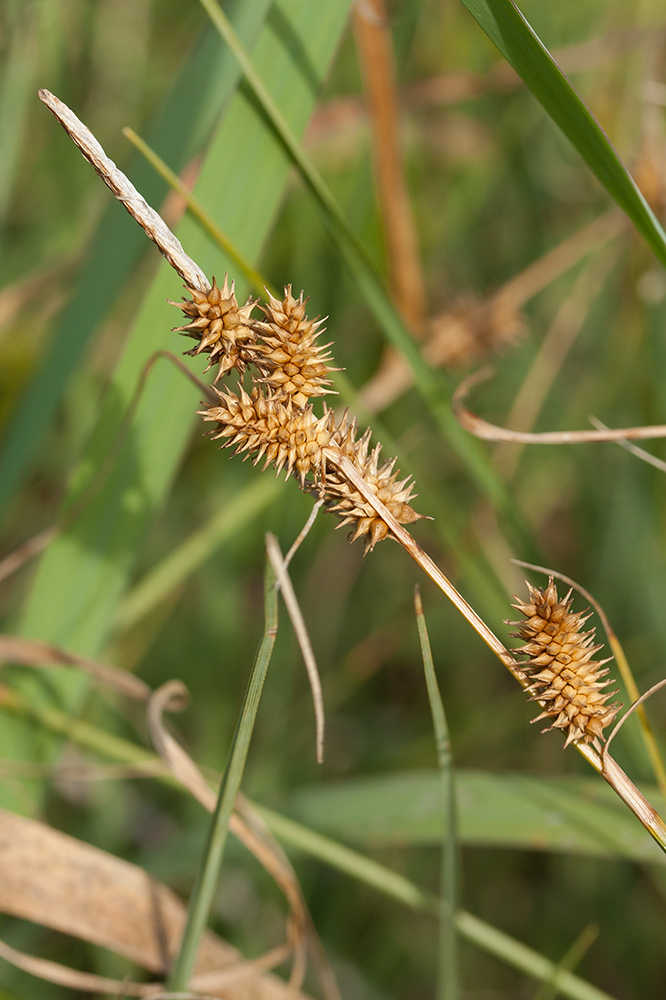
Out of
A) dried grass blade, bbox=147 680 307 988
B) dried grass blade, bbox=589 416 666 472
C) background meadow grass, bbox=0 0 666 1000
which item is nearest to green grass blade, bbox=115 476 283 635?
background meadow grass, bbox=0 0 666 1000

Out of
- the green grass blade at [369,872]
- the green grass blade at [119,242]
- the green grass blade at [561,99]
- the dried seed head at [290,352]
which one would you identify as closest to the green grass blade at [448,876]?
the green grass blade at [369,872]

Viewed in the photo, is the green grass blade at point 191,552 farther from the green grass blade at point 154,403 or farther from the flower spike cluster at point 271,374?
the flower spike cluster at point 271,374

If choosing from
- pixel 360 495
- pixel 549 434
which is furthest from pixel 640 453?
pixel 360 495

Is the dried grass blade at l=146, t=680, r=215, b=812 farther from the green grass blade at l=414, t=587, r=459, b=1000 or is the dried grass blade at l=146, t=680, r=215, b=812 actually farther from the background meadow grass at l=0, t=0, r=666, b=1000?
the green grass blade at l=414, t=587, r=459, b=1000

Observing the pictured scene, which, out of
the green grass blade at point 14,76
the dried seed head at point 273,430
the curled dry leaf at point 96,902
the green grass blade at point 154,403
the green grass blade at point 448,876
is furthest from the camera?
the green grass blade at point 14,76

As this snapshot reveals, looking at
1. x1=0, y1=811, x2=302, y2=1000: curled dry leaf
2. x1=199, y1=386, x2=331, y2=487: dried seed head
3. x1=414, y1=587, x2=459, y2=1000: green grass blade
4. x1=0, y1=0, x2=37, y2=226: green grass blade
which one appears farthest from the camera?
x1=0, y1=0, x2=37, y2=226: green grass blade

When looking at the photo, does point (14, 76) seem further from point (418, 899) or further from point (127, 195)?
point (418, 899)
